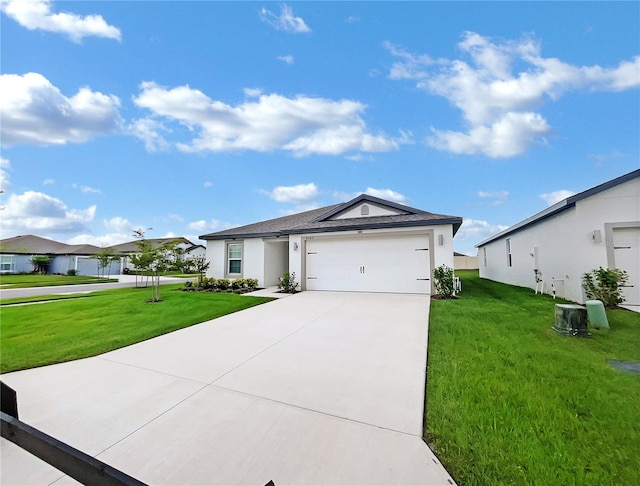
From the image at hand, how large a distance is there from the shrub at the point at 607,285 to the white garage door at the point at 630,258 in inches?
9.4

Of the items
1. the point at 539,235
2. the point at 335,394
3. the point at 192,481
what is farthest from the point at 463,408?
the point at 539,235

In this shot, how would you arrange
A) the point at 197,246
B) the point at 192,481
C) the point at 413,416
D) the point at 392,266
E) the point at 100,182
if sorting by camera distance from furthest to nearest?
the point at 197,246 < the point at 100,182 < the point at 392,266 < the point at 413,416 < the point at 192,481

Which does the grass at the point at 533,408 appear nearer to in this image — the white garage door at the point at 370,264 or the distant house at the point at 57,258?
the white garage door at the point at 370,264

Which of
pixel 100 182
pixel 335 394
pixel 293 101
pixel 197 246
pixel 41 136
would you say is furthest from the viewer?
pixel 197 246

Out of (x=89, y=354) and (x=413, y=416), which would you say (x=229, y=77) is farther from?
(x=413, y=416)

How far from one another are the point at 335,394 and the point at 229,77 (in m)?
12.6

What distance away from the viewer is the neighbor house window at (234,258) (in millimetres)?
13938

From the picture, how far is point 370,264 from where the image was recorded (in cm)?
1120

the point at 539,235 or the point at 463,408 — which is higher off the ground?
the point at 539,235

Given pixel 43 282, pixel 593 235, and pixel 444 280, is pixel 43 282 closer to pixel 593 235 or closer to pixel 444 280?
pixel 444 280

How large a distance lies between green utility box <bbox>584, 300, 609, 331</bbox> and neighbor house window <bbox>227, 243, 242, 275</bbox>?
489 inches

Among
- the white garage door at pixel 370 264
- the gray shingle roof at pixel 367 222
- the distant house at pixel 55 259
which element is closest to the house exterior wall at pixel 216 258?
the gray shingle roof at pixel 367 222

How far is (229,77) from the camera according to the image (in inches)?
458

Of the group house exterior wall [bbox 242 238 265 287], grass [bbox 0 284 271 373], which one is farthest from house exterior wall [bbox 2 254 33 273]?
house exterior wall [bbox 242 238 265 287]
